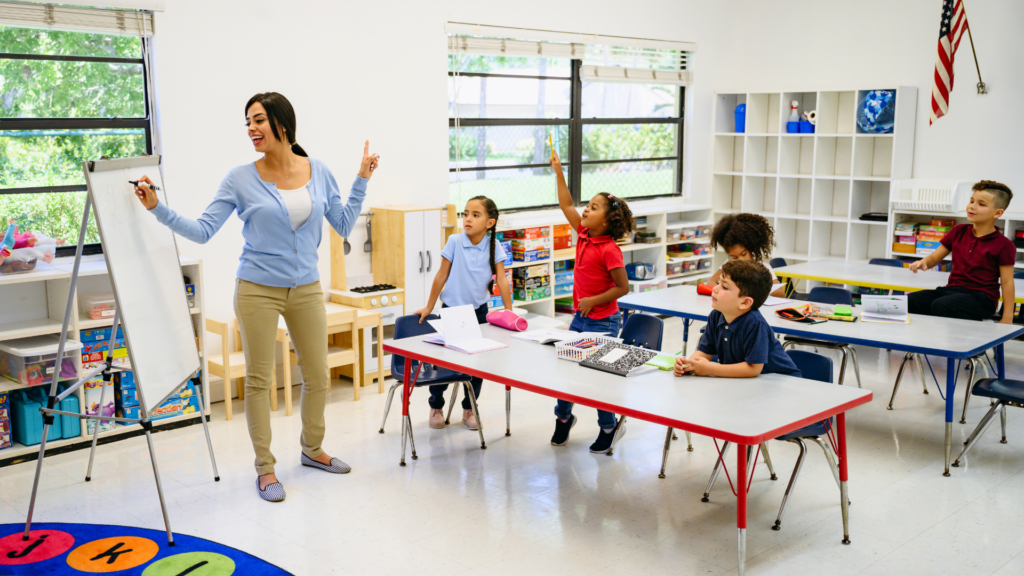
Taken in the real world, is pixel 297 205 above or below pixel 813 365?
above

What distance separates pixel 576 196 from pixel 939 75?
310 centimetres

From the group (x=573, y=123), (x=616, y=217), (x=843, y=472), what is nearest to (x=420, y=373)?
(x=616, y=217)

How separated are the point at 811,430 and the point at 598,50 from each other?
15.9ft

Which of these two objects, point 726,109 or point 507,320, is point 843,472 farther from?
point 726,109

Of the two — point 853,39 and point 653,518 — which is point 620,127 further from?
point 653,518

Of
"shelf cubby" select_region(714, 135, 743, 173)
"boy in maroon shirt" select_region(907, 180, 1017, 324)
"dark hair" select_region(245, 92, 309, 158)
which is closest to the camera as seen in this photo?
"dark hair" select_region(245, 92, 309, 158)

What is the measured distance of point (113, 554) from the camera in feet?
10.7

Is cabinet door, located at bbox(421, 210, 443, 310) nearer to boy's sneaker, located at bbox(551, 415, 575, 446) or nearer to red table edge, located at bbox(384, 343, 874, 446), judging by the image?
boy's sneaker, located at bbox(551, 415, 575, 446)

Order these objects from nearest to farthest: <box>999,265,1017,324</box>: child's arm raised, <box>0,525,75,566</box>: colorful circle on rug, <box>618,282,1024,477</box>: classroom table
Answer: <box>0,525,75,566</box>: colorful circle on rug
<box>618,282,1024,477</box>: classroom table
<box>999,265,1017,324</box>: child's arm raised

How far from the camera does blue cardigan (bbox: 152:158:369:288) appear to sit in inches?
141

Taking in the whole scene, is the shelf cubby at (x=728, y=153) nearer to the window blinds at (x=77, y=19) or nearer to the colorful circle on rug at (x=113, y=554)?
the window blinds at (x=77, y=19)

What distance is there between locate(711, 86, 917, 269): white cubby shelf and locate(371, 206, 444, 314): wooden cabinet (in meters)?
3.68

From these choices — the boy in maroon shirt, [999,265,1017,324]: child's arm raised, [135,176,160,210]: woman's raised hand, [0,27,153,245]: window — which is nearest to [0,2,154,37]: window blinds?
[0,27,153,245]: window

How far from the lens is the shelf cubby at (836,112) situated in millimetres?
7688
